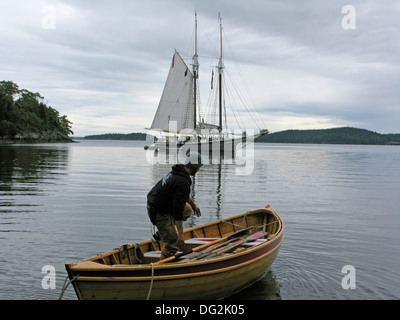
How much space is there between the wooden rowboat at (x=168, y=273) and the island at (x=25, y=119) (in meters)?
118

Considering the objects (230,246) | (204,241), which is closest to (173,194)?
(230,246)

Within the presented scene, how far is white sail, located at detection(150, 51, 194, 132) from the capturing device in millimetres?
82688

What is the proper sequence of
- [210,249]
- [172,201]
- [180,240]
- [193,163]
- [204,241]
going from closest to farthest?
[193,163]
[172,201]
[180,240]
[210,249]
[204,241]

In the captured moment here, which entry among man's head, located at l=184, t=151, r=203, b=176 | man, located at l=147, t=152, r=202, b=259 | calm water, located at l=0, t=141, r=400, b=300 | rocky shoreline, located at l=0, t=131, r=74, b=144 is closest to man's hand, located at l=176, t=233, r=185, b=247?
man, located at l=147, t=152, r=202, b=259

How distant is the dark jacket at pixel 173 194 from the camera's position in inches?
312

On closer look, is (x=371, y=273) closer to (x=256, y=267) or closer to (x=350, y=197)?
(x=256, y=267)

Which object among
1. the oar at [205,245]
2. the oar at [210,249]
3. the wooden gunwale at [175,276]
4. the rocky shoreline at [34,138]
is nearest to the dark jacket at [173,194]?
the oar at [205,245]

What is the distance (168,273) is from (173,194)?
1652 millimetres

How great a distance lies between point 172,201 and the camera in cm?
811

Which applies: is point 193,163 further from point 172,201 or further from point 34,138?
point 34,138

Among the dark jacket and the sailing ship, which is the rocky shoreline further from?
the dark jacket

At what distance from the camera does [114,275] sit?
6883 mm
